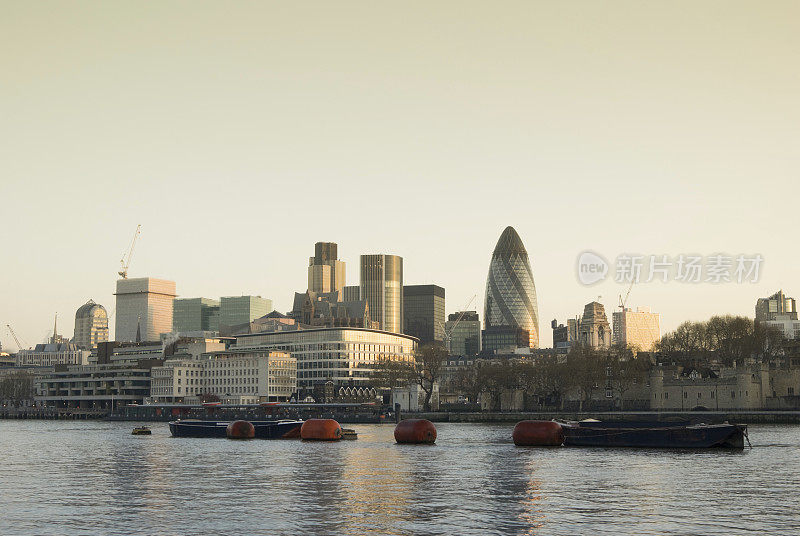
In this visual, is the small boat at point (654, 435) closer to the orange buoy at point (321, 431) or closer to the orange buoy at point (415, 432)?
the orange buoy at point (415, 432)

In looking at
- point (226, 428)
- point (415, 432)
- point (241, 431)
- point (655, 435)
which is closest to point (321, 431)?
point (241, 431)

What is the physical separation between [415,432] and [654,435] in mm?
31371

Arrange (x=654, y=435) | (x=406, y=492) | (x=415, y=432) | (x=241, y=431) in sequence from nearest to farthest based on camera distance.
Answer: (x=406, y=492)
(x=654, y=435)
(x=415, y=432)
(x=241, y=431)

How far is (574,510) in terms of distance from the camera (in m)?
55.3

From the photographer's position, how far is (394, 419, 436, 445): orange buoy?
126 metres

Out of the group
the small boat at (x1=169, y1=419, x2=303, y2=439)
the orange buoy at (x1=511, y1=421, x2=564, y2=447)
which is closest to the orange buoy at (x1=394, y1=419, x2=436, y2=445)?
the orange buoy at (x1=511, y1=421, x2=564, y2=447)

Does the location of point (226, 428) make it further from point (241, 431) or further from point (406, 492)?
point (406, 492)

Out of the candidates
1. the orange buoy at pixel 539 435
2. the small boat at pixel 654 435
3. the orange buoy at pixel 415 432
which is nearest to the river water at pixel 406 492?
the small boat at pixel 654 435

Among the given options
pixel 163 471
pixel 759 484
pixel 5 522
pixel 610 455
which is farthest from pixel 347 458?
pixel 5 522

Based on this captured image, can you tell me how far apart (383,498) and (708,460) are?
45.2 metres

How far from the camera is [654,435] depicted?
113938 mm

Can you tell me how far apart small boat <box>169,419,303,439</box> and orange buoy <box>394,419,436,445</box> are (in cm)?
2833

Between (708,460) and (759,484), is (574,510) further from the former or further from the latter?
(708,460)

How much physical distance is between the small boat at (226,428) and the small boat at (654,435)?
48.8m
